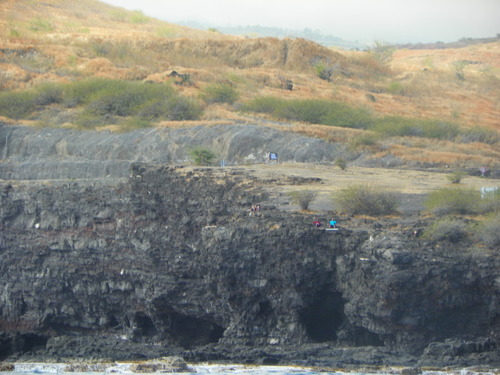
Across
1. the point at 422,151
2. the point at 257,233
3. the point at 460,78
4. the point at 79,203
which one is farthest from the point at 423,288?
the point at 460,78

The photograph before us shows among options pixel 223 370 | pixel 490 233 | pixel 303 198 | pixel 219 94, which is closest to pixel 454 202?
pixel 490 233

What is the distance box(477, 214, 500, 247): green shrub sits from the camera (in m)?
17.5

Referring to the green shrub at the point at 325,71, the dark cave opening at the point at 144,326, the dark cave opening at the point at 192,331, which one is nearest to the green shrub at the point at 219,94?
the green shrub at the point at 325,71

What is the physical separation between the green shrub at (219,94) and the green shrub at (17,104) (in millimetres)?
6427

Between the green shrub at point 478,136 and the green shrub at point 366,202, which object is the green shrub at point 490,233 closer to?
the green shrub at point 366,202

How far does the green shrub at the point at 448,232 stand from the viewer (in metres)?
17.9

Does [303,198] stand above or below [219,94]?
below

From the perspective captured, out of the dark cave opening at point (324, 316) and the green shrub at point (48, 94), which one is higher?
the green shrub at point (48, 94)

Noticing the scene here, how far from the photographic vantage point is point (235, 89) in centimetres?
4188

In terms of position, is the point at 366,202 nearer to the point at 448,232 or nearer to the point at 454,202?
the point at 454,202

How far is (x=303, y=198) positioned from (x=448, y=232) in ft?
12.3

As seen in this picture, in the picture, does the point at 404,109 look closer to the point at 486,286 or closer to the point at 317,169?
the point at 317,169

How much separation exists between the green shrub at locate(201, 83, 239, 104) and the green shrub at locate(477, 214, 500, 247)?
2146 cm

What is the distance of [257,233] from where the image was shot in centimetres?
1894
